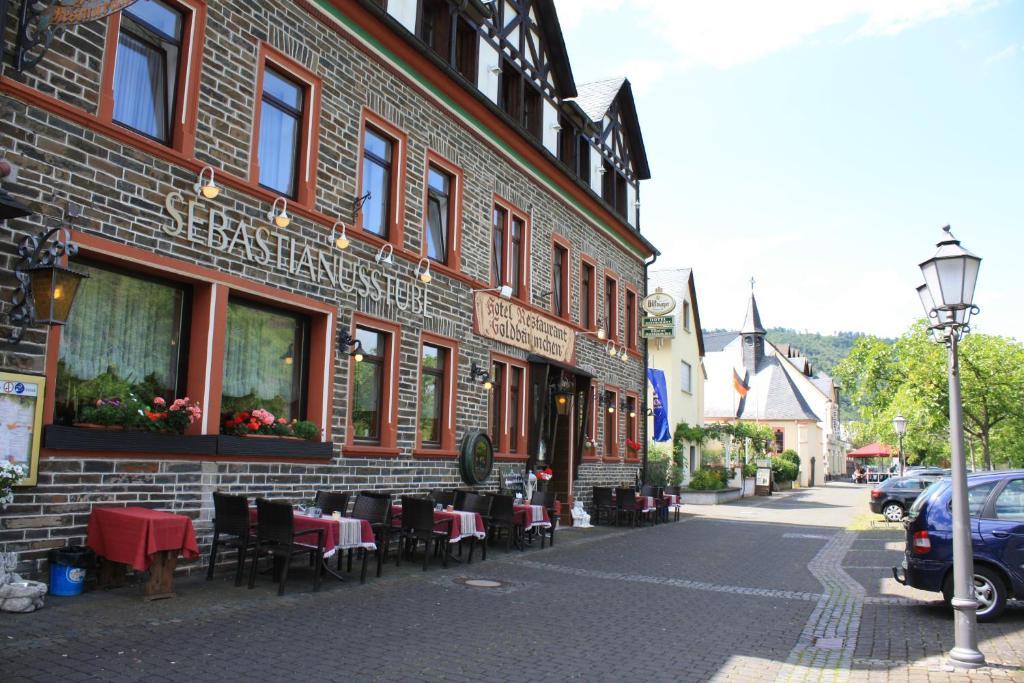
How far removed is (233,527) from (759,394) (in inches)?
2266

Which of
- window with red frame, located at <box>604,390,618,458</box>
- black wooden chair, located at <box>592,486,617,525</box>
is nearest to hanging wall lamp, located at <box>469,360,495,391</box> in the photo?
black wooden chair, located at <box>592,486,617,525</box>

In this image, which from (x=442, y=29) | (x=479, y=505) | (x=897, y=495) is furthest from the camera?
(x=897, y=495)

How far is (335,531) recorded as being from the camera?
948 centimetres

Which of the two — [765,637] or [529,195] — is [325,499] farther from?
[529,195]

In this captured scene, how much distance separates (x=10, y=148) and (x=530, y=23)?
44.9ft

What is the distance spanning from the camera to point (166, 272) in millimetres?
9445

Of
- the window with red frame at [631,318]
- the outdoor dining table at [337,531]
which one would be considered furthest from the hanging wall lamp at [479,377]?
the window with red frame at [631,318]

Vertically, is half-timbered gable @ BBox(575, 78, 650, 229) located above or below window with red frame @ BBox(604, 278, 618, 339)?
above

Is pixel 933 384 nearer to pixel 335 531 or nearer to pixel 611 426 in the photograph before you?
pixel 611 426

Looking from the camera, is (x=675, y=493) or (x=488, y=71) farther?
(x=675, y=493)

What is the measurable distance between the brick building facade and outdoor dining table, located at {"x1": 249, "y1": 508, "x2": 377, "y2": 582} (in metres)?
1.08

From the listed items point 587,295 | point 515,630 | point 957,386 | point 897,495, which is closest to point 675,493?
point 587,295

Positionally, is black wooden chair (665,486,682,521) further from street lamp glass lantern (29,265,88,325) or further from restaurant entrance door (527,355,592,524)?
street lamp glass lantern (29,265,88,325)

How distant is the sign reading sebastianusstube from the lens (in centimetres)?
965
